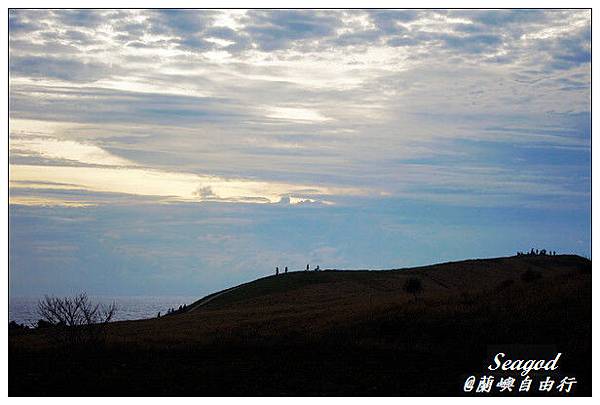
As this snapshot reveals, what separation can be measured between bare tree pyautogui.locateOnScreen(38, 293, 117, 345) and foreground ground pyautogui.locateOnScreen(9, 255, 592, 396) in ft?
2.60

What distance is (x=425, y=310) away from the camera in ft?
A: 114

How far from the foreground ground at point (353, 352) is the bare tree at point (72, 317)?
792mm

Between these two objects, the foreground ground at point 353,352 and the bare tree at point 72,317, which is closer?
the foreground ground at point 353,352

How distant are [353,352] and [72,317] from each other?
12.2 m

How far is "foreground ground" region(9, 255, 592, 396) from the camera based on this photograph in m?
18.7

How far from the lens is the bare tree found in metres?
29.0

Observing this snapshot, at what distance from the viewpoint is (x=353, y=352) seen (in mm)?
25562

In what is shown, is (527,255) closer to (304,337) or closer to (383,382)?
(304,337)

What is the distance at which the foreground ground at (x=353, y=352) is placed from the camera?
61.2 ft

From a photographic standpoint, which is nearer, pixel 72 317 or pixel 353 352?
pixel 353 352

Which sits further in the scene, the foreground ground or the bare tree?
the bare tree

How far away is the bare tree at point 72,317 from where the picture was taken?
29.0 m
